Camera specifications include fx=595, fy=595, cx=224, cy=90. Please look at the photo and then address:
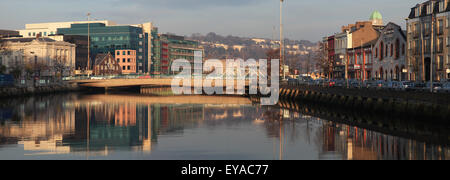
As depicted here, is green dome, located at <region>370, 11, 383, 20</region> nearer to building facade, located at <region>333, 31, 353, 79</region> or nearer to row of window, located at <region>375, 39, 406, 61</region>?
building facade, located at <region>333, 31, 353, 79</region>

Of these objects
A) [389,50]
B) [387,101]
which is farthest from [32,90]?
[387,101]

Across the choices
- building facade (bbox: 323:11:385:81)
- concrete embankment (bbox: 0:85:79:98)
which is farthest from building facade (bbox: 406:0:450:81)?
concrete embankment (bbox: 0:85:79:98)

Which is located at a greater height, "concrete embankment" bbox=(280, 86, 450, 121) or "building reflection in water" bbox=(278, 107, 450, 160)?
"concrete embankment" bbox=(280, 86, 450, 121)

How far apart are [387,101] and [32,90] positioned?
239ft

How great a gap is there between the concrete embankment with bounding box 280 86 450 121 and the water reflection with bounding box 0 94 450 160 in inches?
242

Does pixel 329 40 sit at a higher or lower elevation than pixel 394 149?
higher

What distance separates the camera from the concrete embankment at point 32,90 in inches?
3753

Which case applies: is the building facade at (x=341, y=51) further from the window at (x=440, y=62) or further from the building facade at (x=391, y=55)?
the window at (x=440, y=62)

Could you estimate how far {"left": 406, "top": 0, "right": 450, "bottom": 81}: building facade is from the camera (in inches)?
3349

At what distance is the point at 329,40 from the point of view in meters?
145
